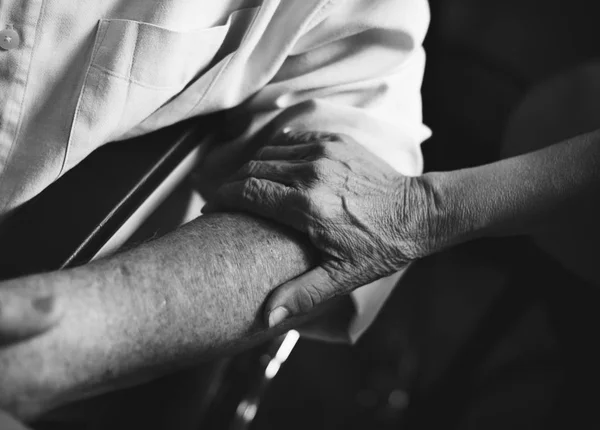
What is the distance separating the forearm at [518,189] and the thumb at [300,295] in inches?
6.6

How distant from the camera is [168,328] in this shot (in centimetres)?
62

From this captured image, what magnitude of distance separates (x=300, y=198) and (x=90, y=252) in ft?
0.83

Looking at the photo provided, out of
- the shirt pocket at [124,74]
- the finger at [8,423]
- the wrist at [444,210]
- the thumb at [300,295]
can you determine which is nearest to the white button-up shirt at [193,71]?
the shirt pocket at [124,74]

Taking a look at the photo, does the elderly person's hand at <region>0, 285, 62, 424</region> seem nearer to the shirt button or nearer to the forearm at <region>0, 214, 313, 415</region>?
the forearm at <region>0, 214, 313, 415</region>

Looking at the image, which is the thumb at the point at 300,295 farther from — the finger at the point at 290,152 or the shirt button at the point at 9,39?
the shirt button at the point at 9,39

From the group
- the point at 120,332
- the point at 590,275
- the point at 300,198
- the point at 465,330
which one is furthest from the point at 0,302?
the point at 465,330

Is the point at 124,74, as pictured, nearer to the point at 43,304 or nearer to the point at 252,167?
the point at 252,167

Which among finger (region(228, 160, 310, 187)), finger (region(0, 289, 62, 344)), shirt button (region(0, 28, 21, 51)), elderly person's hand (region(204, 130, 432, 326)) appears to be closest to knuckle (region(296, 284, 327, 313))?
elderly person's hand (region(204, 130, 432, 326))

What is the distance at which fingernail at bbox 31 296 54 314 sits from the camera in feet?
1.74

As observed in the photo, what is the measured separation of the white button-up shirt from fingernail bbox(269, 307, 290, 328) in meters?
0.28

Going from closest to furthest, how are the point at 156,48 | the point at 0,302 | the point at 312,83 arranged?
the point at 0,302 < the point at 156,48 < the point at 312,83

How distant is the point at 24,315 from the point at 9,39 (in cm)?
36

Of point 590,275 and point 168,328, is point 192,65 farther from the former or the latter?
point 590,275

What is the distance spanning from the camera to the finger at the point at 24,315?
50 centimetres
